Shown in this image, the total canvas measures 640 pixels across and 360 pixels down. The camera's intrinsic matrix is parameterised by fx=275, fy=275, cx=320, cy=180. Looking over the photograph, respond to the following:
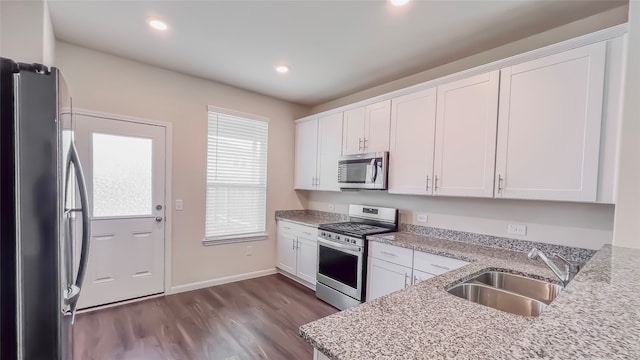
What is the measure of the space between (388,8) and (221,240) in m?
3.24

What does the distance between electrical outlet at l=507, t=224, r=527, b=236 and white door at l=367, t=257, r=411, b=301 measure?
930 mm

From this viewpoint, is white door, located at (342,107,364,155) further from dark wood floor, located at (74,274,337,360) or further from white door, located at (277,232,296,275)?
dark wood floor, located at (74,274,337,360)

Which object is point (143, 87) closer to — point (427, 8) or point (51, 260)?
point (51, 260)

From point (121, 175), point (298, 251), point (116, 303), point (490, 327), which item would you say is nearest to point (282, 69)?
point (121, 175)

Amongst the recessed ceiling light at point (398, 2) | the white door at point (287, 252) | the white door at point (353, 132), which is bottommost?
the white door at point (287, 252)

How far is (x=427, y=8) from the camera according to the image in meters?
1.98

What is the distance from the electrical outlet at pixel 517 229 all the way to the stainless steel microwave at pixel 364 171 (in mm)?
1177

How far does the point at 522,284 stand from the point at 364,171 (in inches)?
72.7

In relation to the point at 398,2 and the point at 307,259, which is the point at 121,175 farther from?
the point at 398,2

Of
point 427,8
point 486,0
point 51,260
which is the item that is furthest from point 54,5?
point 486,0

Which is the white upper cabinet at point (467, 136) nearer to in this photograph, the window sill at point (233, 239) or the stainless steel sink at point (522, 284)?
the stainless steel sink at point (522, 284)

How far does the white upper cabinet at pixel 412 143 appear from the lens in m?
2.67

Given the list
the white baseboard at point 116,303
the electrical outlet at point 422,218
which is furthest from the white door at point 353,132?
the white baseboard at point 116,303

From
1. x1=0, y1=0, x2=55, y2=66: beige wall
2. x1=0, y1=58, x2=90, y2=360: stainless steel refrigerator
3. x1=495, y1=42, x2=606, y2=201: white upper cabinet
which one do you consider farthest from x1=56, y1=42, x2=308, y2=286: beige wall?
x1=495, y1=42, x2=606, y2=201: white upper cabinet
